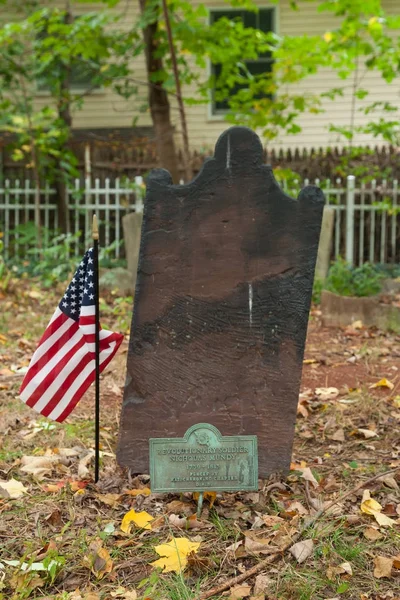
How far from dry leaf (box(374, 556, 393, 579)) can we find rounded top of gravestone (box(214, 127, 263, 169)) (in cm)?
183

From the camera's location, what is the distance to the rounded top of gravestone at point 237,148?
351cm

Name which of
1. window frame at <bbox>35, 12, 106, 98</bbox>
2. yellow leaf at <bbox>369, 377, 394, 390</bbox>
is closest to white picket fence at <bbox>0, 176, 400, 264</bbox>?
window frame at <bbox>35, 12, 106, 98</bbox>

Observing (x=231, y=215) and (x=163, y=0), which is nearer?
(x=231, y=215)

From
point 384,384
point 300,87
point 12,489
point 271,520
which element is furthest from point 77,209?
point 271,520

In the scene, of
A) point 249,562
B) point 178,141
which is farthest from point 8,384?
point 178,141

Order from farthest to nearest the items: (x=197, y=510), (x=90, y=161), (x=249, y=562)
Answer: (x=90, y=161), (x=197, y=510), (x=249, y=562)

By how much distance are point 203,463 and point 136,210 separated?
26.7ft

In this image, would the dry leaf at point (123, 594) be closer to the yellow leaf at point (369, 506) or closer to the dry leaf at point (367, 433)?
the yellow leaf at point (369, 506)

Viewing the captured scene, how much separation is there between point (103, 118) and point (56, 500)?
12.7m

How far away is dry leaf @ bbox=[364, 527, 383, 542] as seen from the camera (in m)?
3.07

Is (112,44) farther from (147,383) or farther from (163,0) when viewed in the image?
(147,383)

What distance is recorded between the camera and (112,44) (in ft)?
31.6

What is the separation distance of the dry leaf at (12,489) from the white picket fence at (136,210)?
25.3 ft

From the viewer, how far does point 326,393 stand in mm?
5148
